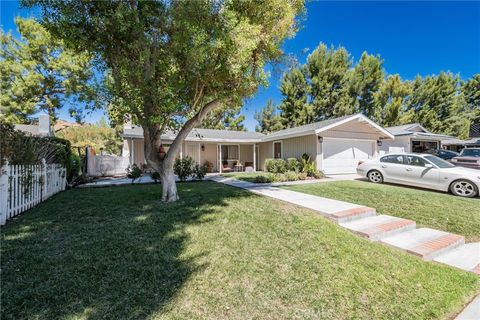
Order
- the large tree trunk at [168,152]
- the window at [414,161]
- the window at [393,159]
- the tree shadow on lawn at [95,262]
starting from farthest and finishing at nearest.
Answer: the window at [393,159], the window at [414,161], the large tree trunk at [168,152], the tree shadow on lawn at [95,262]

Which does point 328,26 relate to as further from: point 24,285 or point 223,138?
point 24,285

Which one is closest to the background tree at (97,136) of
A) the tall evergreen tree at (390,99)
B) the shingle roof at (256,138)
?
the shingle roof at (256,138)

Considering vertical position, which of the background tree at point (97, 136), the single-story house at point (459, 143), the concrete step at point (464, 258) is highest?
the background tree at point (97, 136)

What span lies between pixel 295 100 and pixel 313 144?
14.1 m

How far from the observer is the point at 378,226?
493 cm

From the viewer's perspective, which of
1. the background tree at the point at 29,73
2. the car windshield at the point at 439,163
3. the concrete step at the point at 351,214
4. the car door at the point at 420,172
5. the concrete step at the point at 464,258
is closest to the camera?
the concrete step at the point at 464,258

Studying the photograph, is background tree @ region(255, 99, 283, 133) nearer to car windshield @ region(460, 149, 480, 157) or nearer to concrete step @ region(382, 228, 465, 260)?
car windshield @ region(460, 149, 480, 157)

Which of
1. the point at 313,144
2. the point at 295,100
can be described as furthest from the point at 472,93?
the point at 313,144

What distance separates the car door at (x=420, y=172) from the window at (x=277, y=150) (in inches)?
323

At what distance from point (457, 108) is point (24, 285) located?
39297 millimetres

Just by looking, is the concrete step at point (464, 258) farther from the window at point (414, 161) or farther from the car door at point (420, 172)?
the window at point (414, 161)

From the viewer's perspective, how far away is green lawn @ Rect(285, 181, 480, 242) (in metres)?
5.37

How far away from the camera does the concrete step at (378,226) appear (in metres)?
4.57

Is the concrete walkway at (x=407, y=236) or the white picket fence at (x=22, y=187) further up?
the white picket fence at (x=22, y=187)
